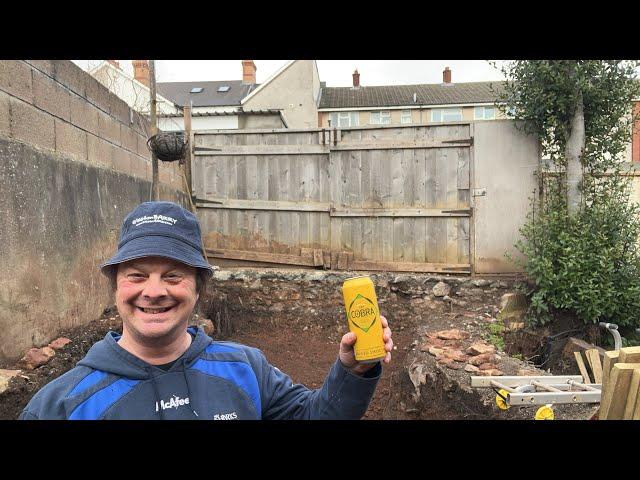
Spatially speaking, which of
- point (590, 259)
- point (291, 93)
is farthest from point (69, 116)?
point (291, 93)

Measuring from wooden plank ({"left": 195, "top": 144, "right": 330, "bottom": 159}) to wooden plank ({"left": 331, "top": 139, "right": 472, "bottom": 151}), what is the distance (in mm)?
276

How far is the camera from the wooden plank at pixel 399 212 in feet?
20.0

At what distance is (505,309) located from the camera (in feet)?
18.1

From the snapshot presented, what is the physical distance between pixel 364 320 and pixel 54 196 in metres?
2.99

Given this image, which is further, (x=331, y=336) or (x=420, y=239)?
(x=420, y=239)

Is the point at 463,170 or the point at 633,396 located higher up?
the point at 463,170

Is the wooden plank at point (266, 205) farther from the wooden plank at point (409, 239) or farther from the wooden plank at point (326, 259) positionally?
the wooden plank at point (409, 239)

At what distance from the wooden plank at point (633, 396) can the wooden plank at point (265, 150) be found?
4.87 metres

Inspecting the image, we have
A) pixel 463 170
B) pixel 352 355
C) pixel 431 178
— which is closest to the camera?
pixel 352 355

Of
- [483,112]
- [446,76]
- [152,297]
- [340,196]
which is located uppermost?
[446,76]

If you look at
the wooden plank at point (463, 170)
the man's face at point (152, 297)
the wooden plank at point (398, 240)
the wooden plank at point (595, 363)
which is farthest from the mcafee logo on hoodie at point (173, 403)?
the wooden plank at point (463, 170)

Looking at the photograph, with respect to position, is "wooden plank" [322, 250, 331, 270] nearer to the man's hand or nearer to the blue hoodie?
the blue hoodie

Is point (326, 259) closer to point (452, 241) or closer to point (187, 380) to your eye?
point (452, 241)

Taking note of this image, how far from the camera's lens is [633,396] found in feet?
7.84
